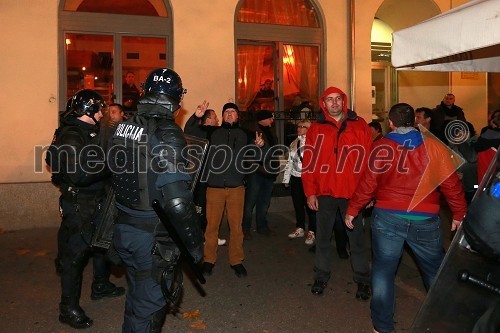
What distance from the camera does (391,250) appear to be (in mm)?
4086

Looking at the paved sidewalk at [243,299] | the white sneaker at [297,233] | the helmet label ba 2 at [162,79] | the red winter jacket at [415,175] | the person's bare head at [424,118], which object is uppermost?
the helmet label ba 2 at [162,79]

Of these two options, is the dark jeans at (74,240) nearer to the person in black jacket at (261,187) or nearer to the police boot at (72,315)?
the police boot at (72,315)

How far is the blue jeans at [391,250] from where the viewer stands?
13.2 feet

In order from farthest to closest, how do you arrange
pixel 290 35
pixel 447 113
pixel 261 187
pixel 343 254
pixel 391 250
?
pixel 290 35 → pixel 447 113 → pixel 261 187 → pixel 343 254 → pixel 391 250

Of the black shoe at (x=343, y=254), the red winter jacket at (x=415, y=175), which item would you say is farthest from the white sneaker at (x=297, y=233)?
the red winter jacket at (x=415, y=175)

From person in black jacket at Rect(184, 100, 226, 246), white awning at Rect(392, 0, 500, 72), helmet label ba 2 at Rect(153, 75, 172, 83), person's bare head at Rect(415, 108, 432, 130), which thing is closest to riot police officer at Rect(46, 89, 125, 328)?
helmet label ba 2 at Rect(153, 75, 172, 83)

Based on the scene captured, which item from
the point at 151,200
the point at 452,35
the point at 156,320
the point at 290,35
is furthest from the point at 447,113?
the point at 156,320

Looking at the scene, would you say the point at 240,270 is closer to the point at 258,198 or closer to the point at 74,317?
the point at 74,317

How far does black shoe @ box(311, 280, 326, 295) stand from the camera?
17.6ft

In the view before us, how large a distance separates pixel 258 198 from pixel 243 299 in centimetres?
309

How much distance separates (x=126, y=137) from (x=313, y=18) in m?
7.85

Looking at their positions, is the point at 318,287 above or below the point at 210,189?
below

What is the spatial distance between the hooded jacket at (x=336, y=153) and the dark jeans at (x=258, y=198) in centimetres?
258

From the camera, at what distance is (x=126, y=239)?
344 cm
